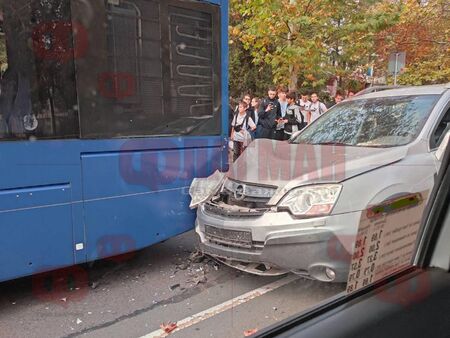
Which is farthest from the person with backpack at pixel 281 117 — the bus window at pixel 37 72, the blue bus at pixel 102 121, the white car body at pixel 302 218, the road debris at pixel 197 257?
the bus window at pixel 37 72

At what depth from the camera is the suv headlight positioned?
362 centimetres

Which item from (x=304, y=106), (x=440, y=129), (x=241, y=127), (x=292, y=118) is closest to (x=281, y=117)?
(x=292, y=118)

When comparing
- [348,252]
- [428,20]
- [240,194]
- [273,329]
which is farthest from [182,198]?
[428,20]

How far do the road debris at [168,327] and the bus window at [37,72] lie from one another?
5.43ft

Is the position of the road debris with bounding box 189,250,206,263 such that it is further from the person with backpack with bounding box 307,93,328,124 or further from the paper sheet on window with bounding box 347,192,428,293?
the person with backpack with bounding box 307,93,328,124

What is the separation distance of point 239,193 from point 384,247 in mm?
2424

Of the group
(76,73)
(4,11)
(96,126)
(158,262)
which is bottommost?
(158,262)

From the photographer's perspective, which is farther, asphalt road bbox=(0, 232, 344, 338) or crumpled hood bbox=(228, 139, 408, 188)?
crumpled hood bbox=(228, 139, 408, 188)

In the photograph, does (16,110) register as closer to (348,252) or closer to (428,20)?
(348,252)

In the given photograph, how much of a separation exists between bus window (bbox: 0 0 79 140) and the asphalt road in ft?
4.74

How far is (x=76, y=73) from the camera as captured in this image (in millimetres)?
3727

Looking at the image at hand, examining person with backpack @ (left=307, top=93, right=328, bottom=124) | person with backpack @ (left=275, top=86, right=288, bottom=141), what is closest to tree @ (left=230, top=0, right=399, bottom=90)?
person with backpack @ (left=307, top=93, right=328, bottom=124)

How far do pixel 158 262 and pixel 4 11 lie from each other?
282 cm

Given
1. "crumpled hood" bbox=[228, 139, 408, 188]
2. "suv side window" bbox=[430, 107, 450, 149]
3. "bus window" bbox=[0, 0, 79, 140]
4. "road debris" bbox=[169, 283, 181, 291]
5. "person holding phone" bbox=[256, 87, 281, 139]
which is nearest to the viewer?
"bus window" bbox=[0, 0, 79, 140]
